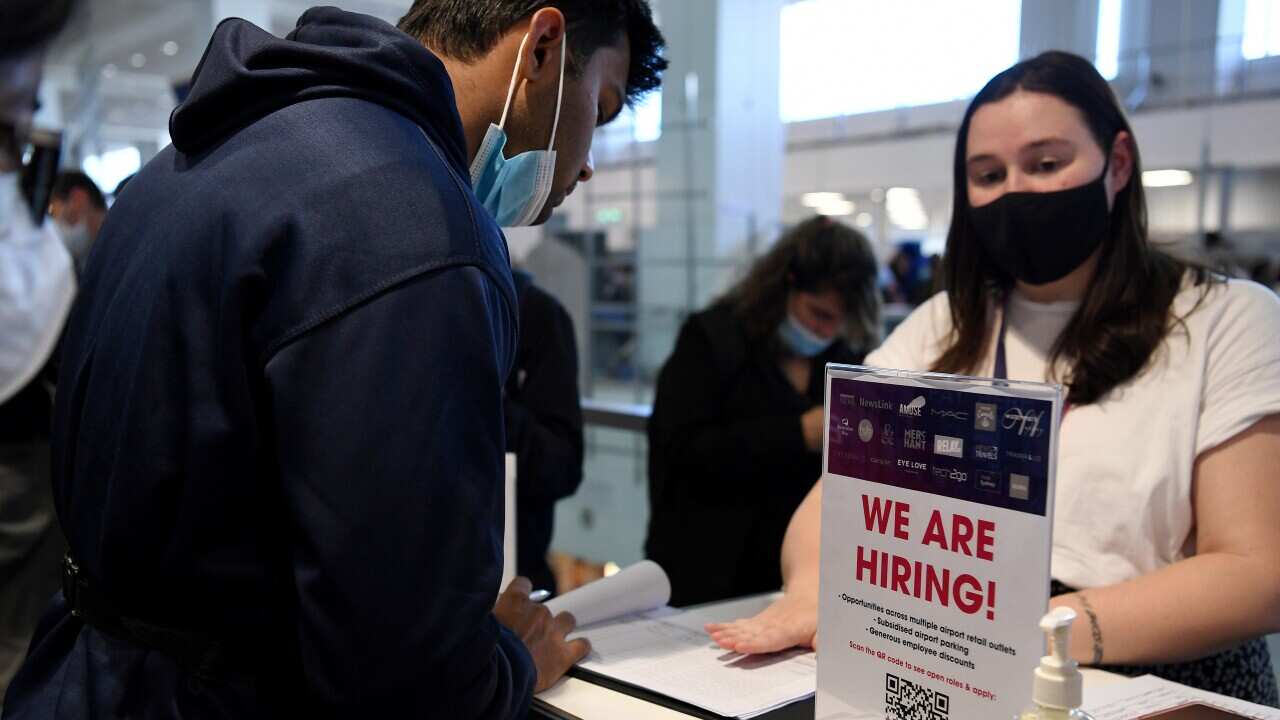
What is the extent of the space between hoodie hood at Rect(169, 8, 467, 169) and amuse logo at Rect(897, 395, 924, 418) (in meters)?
0.52

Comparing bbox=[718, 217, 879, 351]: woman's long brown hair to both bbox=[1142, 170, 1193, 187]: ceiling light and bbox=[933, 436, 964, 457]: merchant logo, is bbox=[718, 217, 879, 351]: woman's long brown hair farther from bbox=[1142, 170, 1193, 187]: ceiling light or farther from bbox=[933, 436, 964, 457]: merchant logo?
bbox=[933, 436, 964, 457]: merchant logo

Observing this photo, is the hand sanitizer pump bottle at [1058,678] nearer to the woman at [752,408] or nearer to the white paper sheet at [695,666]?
the white paper sheet at [695,666]

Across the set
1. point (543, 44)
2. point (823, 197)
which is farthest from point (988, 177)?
point (823, 197)

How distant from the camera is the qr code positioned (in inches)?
35.3

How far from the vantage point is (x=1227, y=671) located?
1.40 meters

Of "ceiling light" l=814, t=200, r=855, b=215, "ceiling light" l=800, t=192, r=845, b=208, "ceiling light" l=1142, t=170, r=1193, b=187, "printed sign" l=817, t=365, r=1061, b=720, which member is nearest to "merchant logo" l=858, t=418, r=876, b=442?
"printed sign" l=817, t=365, r=1061, b=720

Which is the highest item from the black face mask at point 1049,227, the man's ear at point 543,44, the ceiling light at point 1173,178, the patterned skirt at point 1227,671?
the man's ear at point 543,44

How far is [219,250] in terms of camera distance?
0.85m

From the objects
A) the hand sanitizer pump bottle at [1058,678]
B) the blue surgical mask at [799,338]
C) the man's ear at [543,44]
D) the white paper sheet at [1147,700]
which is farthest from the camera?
the blue surgical mask at [799,338]

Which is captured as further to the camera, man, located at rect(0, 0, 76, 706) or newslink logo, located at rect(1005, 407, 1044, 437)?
man, located at rect(0, 0, 76, 706)

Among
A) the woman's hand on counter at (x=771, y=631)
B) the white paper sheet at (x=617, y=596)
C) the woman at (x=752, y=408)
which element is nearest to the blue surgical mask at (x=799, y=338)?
the woman at (x=752, y=408)

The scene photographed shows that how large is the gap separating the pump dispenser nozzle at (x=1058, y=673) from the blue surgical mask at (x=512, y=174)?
0.81 metres

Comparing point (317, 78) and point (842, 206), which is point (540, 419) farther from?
point (842, 206)

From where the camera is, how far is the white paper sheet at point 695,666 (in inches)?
44.2
